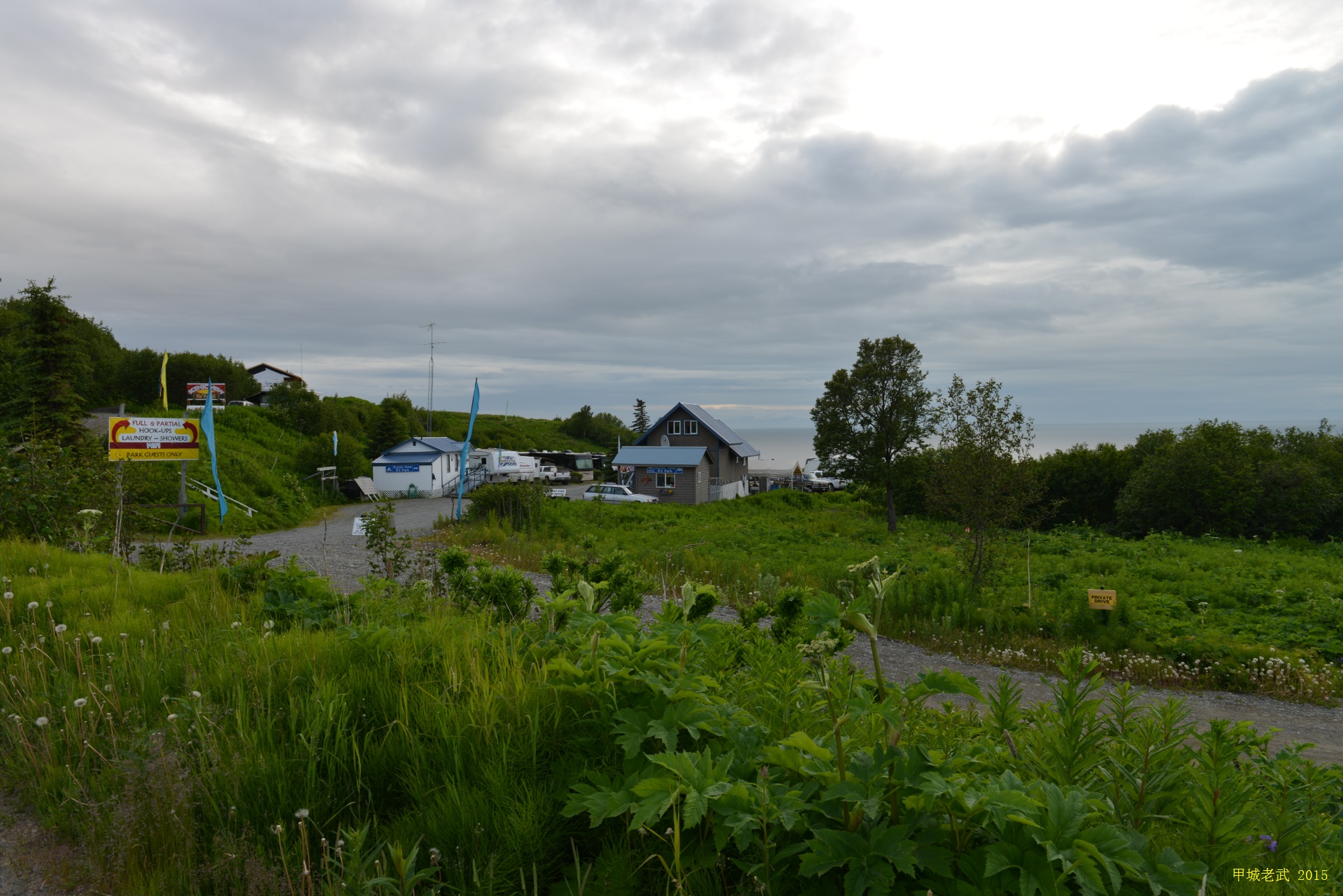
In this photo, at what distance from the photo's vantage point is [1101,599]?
9.93 meters

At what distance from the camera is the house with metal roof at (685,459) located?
41281mm

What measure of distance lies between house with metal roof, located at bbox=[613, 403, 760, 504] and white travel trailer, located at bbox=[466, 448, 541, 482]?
8.57 metres

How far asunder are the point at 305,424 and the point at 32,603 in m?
44.3

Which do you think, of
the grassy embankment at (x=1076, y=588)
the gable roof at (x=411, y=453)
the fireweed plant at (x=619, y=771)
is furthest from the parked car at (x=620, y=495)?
the fireweed plant at (x=619, y=771)

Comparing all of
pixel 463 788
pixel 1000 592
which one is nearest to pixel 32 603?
pixel 463 788

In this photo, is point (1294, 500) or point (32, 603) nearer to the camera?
point (32, 603)

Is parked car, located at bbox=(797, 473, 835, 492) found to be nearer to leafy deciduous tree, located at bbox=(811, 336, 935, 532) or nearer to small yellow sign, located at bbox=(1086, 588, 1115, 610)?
leafy deciduous tree, located at bbox=(811, 336, 935, 532)

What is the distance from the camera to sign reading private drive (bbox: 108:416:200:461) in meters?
15.6

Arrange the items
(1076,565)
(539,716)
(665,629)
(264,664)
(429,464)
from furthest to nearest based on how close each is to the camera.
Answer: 1. (429,464)
2. (1076,565)
3. (264,664)
4. (665,629)
5. (539,716)

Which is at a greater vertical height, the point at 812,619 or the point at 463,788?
the point at 812,619

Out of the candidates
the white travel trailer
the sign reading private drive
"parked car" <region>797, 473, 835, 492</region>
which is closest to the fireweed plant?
the sign reading private drive

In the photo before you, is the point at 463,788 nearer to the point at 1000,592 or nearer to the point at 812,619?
the point at 812,619

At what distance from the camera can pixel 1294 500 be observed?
23.4 metres

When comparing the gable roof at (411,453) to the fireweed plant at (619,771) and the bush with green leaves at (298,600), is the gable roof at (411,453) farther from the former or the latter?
the fireweed plant at (619,771)
